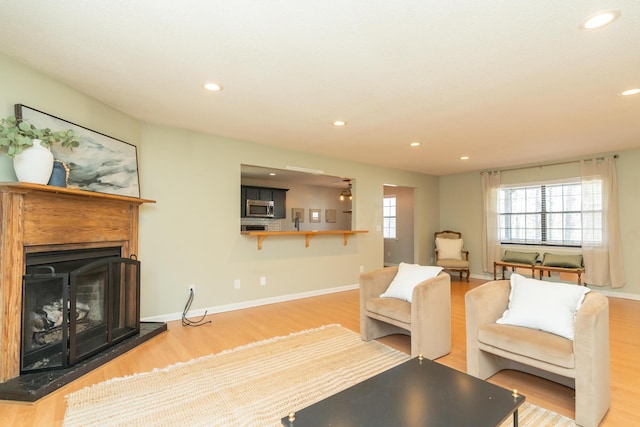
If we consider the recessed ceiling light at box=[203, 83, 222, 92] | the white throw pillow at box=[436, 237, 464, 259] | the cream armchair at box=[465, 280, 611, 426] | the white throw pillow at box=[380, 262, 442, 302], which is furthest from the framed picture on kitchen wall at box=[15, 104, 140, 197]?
the white throw pillow at box=[436, 237, 464, 259]

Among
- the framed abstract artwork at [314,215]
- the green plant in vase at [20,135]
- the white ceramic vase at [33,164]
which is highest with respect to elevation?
the green plant in vase at [20,135]

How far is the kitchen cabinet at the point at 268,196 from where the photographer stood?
23.9 feet

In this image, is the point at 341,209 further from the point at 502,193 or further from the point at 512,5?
the point at 512,5

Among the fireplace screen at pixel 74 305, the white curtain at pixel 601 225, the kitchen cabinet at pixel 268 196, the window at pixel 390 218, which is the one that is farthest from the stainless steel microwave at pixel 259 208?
the white curtain at pixel 601 225

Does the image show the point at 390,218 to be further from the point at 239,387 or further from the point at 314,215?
the point at 239,387

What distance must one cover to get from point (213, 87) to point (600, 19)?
2.72m

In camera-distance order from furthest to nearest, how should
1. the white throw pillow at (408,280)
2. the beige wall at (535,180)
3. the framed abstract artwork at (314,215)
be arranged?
the framed abstract artwork at (314,215) → the beige wall at (535,180) → the white throw pillow at (408,280)

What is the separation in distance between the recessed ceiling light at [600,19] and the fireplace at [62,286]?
3666mm

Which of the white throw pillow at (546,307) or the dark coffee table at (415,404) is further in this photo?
the white throw pillow at (546,307)

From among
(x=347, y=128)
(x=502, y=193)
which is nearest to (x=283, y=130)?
(x=347, y=128)

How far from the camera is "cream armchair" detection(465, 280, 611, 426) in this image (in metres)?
1.77

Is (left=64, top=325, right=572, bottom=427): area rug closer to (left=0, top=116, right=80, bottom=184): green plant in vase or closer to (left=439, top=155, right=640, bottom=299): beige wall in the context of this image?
(left=0, top=116, right=80, bottom=184): green plant in vase

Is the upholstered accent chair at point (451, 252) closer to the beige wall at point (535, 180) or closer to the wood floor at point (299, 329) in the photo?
the beige wall at point (535, 180)

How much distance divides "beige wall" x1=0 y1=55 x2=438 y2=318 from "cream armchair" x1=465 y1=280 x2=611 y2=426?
3031mm
